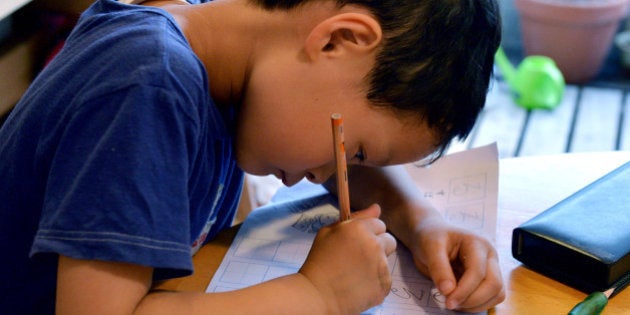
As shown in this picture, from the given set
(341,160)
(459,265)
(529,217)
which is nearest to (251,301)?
(341,160)

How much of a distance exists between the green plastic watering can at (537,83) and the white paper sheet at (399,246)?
1.35 meters

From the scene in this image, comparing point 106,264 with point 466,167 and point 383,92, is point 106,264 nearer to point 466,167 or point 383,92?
point 383,92

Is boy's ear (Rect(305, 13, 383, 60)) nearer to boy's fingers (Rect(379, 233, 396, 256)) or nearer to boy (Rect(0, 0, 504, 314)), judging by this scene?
boy (Rect(0, 0, 504, 314))

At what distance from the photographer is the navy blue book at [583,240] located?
69cm

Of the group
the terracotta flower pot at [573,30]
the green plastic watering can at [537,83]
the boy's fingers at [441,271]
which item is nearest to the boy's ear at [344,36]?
the boy's fingers at [441,271]

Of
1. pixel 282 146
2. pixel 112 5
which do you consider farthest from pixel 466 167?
pixel 112 5

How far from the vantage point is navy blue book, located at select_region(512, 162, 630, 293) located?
69cm

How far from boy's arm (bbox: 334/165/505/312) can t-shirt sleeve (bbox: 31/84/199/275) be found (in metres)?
0.27

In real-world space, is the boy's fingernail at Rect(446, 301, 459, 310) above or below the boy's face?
below

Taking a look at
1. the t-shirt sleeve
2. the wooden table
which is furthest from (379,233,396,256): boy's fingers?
the t-shirt sleeve

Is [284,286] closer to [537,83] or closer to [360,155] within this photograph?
[360,155]

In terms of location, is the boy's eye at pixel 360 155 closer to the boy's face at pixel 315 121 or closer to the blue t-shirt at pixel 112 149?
the boy's face at pixel 315 121

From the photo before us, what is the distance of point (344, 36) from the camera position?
0.66 metres

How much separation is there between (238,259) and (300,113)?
182 mm
